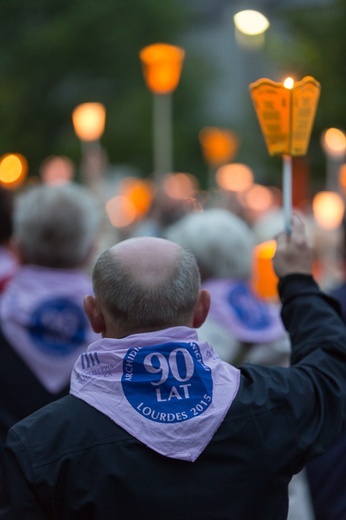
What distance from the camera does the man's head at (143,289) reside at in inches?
80.7

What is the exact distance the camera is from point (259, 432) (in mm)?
2045

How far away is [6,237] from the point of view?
4.20m

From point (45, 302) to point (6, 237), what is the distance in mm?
1081

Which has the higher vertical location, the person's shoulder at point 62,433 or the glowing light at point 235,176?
the glowing light at point 235,176

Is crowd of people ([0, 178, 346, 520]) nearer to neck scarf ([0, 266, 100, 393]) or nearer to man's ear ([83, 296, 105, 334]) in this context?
man's ear ([83, 296, 105, 334])

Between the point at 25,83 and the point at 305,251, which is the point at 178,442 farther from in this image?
the point at 25,83

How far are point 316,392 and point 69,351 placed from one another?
1.16 meters

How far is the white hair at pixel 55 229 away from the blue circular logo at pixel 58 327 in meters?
0.17

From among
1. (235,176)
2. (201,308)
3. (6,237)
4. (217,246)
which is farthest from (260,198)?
(201,308)

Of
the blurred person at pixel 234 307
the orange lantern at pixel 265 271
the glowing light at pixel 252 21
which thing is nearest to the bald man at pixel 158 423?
the glowing light at pixel 252 21

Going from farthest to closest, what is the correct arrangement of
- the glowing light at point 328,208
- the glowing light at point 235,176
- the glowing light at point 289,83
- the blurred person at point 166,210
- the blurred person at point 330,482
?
1. the glowing light at point 235,176
2. the glowing light at point 328,208
3. the blurred person at point 166,210
4. the blurred person at point 330,482
5. the glowing light at point 289,83

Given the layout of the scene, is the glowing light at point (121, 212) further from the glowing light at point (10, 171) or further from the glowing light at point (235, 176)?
the glowing light at point (10, 171)

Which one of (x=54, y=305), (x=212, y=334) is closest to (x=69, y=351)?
(x=54, y=305)

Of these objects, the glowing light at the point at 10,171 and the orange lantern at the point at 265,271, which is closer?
the orange lantern at the point at 265,271
